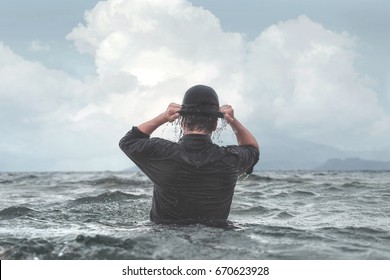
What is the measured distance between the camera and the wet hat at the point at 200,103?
671cm

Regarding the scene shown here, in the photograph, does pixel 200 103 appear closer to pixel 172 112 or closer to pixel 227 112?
pixel 172 112

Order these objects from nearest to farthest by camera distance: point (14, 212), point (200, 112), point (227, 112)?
point (200, 112) → point (227, 112) → point (14, 212)

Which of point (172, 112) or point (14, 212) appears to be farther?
point (14, 212)

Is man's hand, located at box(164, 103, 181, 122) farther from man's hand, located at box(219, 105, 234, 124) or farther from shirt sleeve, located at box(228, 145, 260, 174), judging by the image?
shirt sleeve, located at box(228, 145, 260, 174)

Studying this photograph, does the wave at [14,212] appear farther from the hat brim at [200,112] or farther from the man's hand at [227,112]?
the man's hand at [227,112]

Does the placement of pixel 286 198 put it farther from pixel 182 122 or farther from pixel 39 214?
pixel 182 122

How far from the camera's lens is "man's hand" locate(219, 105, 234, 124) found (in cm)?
706

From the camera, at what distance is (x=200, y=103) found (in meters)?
6.72

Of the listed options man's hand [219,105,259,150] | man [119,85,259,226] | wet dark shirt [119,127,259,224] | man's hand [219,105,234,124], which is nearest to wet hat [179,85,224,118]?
man [119,85,259,226]

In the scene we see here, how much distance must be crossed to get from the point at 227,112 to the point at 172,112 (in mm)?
840

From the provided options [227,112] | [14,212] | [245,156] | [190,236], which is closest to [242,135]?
[245,156]
